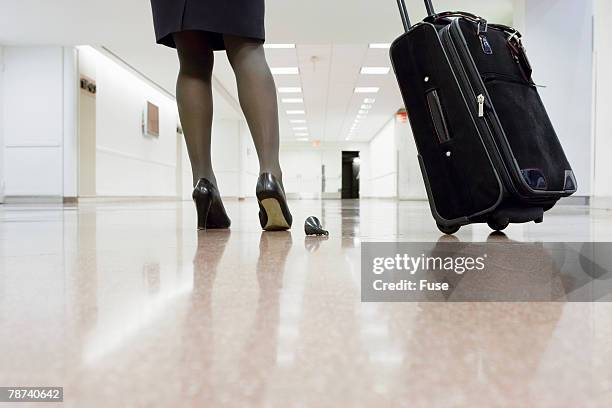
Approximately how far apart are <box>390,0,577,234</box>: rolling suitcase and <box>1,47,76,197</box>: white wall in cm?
780

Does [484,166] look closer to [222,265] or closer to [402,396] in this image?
[222,265]

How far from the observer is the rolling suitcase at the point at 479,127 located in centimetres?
112

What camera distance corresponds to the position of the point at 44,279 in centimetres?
57

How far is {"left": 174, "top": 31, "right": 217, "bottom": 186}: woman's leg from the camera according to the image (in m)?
1.47

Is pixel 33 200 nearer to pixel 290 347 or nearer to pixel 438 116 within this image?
pixel 438 116

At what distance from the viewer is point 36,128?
314 inches

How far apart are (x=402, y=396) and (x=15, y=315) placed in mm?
310

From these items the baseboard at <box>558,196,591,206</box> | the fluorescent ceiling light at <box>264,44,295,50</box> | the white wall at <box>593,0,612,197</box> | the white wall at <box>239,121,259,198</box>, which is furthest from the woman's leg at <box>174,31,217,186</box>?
the white wall at <box>239,121,259,198</box>

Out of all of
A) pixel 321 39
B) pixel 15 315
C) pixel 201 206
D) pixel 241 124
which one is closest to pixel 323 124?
pixel 241 124

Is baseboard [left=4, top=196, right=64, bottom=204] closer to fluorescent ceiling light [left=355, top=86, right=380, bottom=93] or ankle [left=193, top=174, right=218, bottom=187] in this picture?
fluorescent ceiling light [left=355, top=86, right=380, bottom=93]

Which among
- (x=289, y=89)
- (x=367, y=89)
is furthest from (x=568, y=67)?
(x=289, y=89)

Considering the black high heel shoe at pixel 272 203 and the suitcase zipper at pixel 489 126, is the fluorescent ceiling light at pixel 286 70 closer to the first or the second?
the black high heel shoe at pixel 272 203

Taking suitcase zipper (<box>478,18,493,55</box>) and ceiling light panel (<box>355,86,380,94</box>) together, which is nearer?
suitcase zipper (<box>478,18,493,55</box>)

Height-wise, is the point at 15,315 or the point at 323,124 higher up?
the point at 323,124
